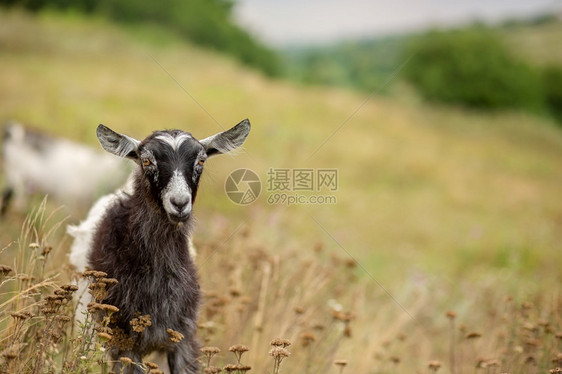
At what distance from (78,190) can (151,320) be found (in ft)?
18.8

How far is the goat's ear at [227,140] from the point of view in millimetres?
4090

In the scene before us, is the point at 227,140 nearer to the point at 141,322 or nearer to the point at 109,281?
the point at 109,281

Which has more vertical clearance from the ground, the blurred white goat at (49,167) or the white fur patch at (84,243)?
the blurred white goat at (49,167)

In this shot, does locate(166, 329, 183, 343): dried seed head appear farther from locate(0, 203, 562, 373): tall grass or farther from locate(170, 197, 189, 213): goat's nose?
locate(170, 197, 189, 213): goat's nose

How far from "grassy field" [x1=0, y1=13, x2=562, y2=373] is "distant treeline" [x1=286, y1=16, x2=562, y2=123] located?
19.9 feet

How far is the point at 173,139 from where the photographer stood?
387cm

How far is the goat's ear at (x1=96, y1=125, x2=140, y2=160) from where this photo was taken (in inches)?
150

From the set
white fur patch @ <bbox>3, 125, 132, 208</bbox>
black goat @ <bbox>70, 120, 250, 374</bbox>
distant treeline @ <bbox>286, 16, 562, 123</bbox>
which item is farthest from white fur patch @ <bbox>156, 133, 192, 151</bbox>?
distant treeline @ <bbox>286, 16, 562, 123</bbox>

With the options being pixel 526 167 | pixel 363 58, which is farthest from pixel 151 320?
pixel 363 58

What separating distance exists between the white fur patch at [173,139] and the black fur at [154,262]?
28mm

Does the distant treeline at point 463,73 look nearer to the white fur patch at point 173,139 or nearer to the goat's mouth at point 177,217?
the white fur patch at point 173,139

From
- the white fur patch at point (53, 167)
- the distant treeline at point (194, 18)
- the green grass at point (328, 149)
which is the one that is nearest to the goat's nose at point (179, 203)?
the green grass at point (328, 149)

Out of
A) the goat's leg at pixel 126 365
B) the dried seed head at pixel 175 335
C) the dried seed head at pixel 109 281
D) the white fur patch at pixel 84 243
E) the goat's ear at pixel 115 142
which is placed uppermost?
the goat's ear at pixel 115 142

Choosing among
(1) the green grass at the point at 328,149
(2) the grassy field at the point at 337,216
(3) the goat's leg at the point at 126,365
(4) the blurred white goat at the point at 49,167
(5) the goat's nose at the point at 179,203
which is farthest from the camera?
(1) the green grass at the point at 328,149
